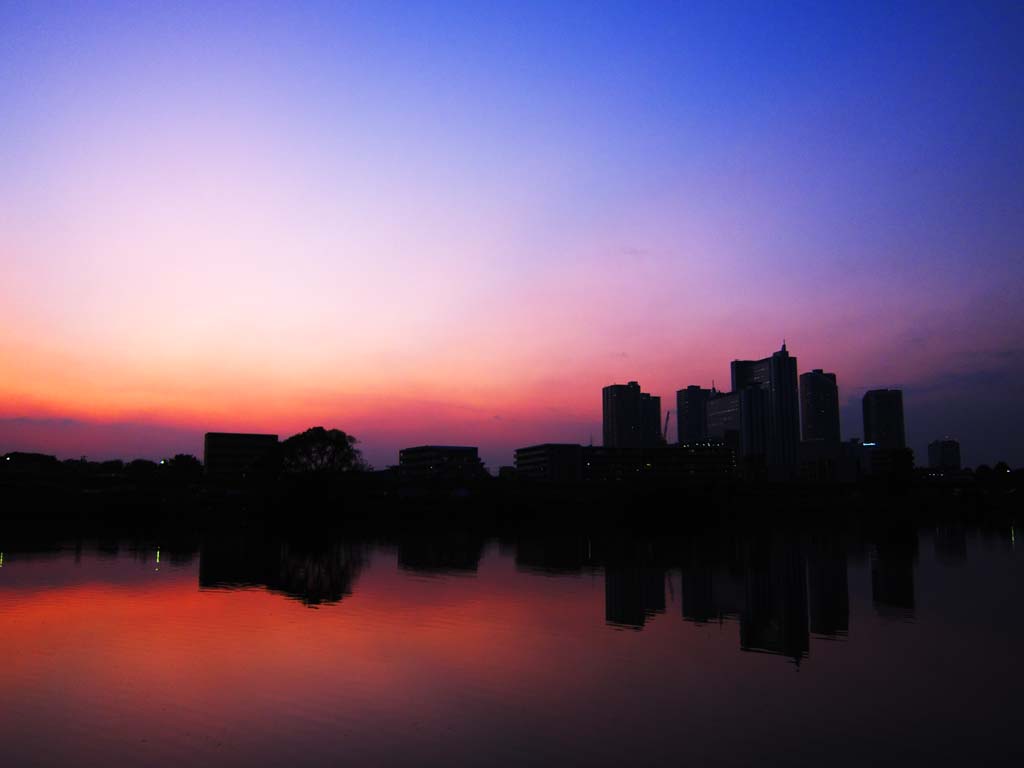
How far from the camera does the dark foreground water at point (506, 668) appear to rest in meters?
17.9

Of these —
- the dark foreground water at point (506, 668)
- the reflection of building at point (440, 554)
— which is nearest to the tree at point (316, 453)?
the reflection of building at point (440, 554)

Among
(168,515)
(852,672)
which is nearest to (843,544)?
(852,672)

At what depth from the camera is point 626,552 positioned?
226ft

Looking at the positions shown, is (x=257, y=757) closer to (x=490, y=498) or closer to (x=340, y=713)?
(x=340, y=713)

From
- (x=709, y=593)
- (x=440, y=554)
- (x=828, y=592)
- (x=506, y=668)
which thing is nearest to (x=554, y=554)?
(x=440, y=554)

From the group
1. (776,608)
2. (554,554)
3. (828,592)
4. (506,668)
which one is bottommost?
(554,554)

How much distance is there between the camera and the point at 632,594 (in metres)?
42.2

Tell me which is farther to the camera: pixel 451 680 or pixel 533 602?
pixel 533 602

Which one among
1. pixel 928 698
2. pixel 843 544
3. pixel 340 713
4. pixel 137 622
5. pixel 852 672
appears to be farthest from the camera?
pixel 843 544

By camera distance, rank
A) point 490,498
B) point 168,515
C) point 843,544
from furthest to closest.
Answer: point 490,498, point 168,515, point 843,544

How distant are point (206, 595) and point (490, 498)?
353 feet

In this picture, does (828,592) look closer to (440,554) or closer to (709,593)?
(709,593)

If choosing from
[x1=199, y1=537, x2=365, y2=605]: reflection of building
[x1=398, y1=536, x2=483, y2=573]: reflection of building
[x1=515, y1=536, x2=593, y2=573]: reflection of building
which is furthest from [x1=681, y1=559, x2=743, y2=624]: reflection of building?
[x1=199, y1=537, x2=365, y2=605]: reflection of building

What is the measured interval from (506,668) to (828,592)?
25.4 m
